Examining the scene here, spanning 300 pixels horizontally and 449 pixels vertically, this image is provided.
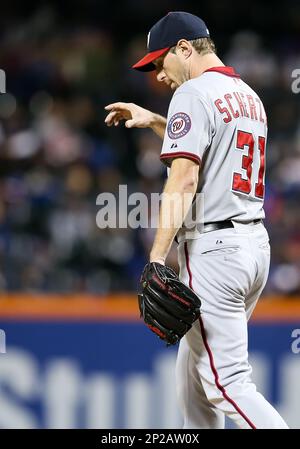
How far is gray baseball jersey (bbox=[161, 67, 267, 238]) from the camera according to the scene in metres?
2.98

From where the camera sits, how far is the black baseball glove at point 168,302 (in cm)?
290

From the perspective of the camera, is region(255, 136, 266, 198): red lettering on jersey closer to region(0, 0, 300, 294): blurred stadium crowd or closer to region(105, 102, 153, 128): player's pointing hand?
region(105, 102, 153, 128): player's pointing hand

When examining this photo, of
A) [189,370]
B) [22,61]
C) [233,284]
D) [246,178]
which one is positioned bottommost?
[189,370]

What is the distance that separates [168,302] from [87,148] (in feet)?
15.5

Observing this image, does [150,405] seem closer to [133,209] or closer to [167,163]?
[133,209]

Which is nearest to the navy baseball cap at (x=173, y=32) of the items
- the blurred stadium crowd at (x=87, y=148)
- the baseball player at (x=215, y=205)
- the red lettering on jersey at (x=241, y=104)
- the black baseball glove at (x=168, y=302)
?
the baseball player at (x=215, y=205)

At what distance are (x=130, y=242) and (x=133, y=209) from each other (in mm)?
272

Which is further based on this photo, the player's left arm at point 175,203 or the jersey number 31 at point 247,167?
the jersey number 31 at point 247,167

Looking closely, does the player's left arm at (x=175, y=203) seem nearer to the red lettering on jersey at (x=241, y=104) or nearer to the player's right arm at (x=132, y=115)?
the red lettering on jersey at (x=241, y=104)

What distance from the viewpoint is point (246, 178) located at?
311 centimetres

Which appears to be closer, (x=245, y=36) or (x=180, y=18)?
(x=180, y=18)

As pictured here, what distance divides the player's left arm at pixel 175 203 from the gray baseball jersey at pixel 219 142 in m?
0.06

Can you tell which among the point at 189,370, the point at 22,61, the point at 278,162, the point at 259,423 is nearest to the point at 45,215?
the point at 278,162

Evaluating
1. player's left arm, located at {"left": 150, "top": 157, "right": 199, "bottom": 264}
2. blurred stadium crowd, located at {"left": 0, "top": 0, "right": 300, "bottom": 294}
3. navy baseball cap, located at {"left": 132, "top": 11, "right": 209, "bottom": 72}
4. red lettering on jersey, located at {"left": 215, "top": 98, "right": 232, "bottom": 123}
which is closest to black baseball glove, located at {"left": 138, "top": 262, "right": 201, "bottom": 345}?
player's left arm, located at {"left": 150, "top": 157, "right": 199, "bottom": 264}
